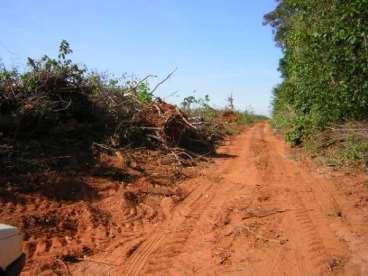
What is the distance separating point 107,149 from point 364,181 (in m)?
6.05

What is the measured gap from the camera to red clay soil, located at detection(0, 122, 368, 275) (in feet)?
16.8

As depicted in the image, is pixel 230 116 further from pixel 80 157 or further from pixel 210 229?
pixel 210 229

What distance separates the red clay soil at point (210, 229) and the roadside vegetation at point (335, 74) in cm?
170

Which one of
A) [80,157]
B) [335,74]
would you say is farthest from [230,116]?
[80,157]

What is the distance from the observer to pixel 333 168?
10375 mm

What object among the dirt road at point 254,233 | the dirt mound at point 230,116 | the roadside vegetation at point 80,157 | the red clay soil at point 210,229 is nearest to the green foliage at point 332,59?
the red clay soil at point 210,229

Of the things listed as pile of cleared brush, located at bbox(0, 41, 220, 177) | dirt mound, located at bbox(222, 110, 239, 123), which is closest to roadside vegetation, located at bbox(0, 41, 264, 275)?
pile of cleared brush, located at bbox(0, 41, 220, 177)

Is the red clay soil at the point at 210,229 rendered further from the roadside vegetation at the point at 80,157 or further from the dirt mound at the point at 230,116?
the dirt mound at the point at 230,116

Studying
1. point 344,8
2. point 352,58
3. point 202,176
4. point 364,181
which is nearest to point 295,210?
point 364,181

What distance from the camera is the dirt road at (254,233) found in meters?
5.09

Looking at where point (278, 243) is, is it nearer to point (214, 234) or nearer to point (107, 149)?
point (214, 234)

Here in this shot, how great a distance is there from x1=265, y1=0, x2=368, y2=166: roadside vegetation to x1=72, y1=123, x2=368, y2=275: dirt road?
1922mm

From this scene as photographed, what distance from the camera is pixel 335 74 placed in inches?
410

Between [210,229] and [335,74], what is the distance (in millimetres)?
6016
